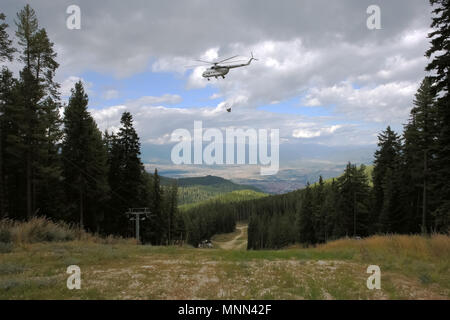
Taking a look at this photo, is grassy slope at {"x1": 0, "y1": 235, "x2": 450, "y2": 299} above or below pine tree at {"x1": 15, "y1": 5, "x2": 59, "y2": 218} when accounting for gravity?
below

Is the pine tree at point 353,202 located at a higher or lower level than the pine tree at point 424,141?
lower

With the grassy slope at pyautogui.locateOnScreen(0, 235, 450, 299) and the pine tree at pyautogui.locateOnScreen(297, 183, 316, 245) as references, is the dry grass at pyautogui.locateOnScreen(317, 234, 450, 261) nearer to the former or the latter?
the grassy slope at pyautogui.locateOnScreen(0, 235, 450, 299)

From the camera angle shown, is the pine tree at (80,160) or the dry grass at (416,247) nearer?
the dry grass at (416,247)

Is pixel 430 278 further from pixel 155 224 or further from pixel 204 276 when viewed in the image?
pixel 155 224

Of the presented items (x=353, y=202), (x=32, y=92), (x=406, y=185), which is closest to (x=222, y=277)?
(x=32, y=92)

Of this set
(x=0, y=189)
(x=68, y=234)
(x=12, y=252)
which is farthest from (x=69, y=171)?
(x=12, y=252)

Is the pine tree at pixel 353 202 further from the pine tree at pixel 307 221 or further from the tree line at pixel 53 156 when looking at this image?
the tree line at pixel 53 156

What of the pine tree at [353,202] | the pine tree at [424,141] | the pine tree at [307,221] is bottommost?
the pine tree at [307,221]

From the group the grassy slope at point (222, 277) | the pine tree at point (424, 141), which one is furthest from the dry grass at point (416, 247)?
the pine tree at point (424, 141)

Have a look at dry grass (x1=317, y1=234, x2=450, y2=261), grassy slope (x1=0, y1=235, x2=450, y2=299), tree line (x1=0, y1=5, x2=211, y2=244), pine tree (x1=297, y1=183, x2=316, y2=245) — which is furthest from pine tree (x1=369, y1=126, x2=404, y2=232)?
tree line (x1=0, y1=5, x2=211, y2=244)
